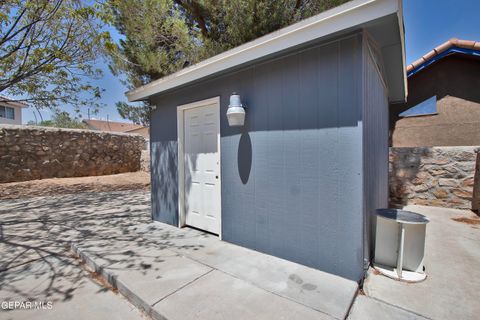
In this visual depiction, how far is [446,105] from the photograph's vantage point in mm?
6906

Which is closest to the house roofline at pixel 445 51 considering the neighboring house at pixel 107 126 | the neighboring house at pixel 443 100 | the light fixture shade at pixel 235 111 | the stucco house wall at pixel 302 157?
the neighboring house at pixel 443 100

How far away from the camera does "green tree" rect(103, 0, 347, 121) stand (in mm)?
5715

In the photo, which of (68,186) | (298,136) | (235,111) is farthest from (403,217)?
(68,186)

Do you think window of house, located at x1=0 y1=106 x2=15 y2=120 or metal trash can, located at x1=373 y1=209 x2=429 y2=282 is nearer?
metal trash can, located at x1=373 y1=209 x2=429 y2=282

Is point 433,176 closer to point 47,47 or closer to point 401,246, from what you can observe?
point 401,246

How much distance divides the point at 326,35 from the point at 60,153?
10609mm

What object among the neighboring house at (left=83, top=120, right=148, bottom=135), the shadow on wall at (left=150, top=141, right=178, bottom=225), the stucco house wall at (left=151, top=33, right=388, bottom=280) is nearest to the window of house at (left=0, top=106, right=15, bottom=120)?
the neighboring house at (left=83, top=120, right=148, bottom=135)

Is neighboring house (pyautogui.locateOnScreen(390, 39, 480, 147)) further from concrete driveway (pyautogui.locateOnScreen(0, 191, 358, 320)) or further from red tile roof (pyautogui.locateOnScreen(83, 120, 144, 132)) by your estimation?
red tile roof (pyautogui.locateOnScreen(83, 120, 144, 132))

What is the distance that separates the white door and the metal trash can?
87.6 inches

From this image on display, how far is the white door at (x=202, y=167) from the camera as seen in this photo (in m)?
3.77

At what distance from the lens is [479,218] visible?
15.3ft

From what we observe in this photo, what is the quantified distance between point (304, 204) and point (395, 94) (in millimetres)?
4665

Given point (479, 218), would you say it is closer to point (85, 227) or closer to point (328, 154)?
point (328, 154)

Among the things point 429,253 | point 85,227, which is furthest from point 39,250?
point 429,253
